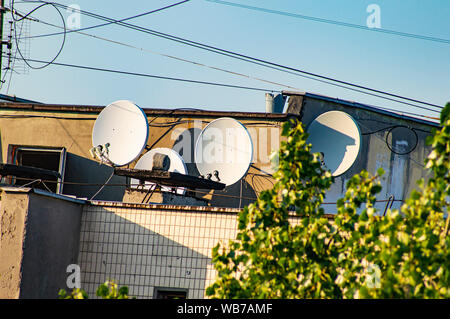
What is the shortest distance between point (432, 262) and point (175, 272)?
7.18 meters

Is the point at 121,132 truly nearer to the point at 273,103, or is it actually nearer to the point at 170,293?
the point at 170,293

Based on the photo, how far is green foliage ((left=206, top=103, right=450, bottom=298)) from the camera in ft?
15.5

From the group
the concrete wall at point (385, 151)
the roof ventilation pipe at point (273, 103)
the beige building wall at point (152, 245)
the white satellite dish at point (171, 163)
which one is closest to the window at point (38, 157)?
the white satellite dish at point (171, 163)

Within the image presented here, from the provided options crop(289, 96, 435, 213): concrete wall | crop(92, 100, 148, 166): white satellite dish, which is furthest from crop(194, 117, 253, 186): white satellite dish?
crop(289, 96, 435, 213): concrete wall

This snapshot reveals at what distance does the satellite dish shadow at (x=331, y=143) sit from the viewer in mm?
16297

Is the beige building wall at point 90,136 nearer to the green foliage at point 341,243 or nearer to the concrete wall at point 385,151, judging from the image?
the concrete wall at point 385,151

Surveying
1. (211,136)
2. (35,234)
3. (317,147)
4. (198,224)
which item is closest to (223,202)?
(211,136)

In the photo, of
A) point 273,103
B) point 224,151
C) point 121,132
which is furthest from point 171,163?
point 273,103

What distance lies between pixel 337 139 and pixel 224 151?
120 inches

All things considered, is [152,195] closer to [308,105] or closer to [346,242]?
[308,105]

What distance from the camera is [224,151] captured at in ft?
52.4

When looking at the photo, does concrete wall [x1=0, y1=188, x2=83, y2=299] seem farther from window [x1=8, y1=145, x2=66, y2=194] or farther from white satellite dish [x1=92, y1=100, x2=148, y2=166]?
window [x1=8, y1=145, x2=66, y2=194]
